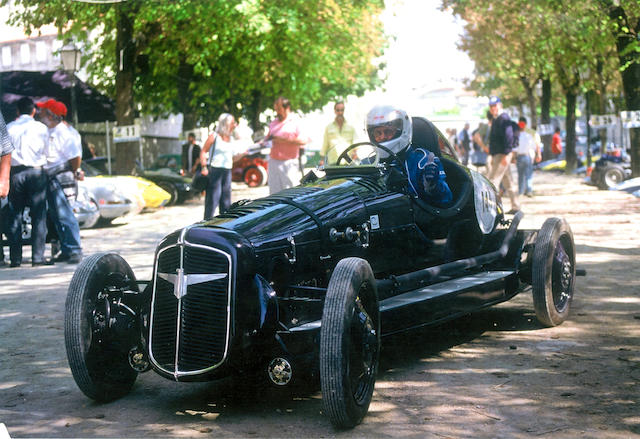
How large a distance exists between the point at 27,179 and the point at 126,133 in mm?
11877

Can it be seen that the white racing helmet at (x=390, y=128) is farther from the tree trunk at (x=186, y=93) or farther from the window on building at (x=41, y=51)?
the window on building at (x=41, y=51)

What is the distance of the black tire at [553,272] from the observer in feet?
23.7

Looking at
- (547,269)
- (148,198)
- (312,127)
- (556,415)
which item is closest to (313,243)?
(556,415)

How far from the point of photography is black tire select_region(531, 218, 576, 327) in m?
7.23

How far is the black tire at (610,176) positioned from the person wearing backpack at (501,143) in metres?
8.79

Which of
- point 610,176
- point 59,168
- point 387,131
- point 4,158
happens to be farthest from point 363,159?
point 610,176

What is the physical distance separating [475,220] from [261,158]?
25.1m

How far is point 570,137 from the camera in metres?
36.3

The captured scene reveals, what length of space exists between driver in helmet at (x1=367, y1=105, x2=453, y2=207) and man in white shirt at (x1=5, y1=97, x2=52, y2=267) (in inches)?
225

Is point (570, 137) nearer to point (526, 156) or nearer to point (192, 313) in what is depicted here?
point (526, 156)

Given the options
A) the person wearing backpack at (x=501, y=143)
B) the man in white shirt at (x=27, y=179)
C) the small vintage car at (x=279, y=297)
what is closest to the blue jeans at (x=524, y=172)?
the person wearing backpack at (x=501, y=143)

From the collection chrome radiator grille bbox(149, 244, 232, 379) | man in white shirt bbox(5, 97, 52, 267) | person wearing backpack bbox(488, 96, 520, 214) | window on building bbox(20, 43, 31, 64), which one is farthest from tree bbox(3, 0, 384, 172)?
window on building bbox(20, 43, 31, 64)

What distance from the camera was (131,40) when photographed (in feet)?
79.7

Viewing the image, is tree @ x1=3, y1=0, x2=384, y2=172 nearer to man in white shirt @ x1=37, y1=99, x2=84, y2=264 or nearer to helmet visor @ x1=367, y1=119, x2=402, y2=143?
man in white shirt @ x1=37, y1=99, x2=84, y2=264
